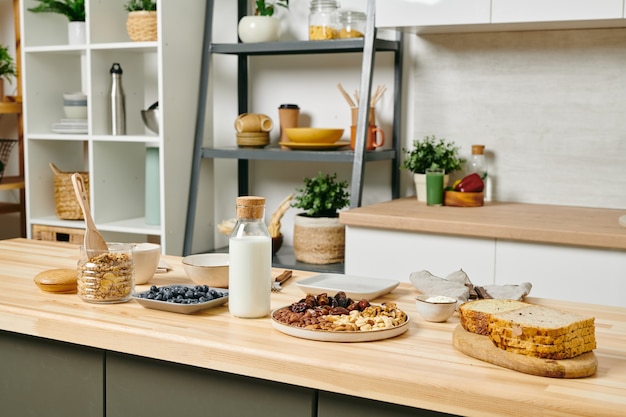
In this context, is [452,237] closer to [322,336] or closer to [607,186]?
[607,186]

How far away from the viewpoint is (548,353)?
1395mm

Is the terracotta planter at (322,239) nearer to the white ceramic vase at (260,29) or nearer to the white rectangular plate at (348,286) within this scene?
the white ceramic vase at (260,29)

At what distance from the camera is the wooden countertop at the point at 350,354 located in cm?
130

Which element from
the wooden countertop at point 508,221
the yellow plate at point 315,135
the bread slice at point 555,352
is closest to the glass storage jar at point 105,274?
the bread slice at point 555,352

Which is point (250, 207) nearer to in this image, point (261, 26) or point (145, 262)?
point (145, 262)

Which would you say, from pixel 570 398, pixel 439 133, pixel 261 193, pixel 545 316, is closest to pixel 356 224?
pixel 439 133

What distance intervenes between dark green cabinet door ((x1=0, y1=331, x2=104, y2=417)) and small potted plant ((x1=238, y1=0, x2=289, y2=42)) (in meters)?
2.41

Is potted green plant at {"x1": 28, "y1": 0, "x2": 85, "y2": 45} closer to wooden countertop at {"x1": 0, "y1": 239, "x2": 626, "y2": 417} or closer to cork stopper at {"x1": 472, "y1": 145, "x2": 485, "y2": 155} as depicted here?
cork stopper at {"x1": 472, "y1": 145, "x2": 485, "y2": 155}

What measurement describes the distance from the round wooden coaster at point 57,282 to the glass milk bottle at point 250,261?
48 cm

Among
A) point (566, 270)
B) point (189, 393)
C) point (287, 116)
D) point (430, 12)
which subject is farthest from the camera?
point (287, 116)

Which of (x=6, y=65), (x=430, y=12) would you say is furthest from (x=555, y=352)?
(x=6, y=65)

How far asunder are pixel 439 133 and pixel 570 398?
9.03ft

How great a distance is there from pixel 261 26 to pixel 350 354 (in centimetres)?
272

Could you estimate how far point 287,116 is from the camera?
405 cm
